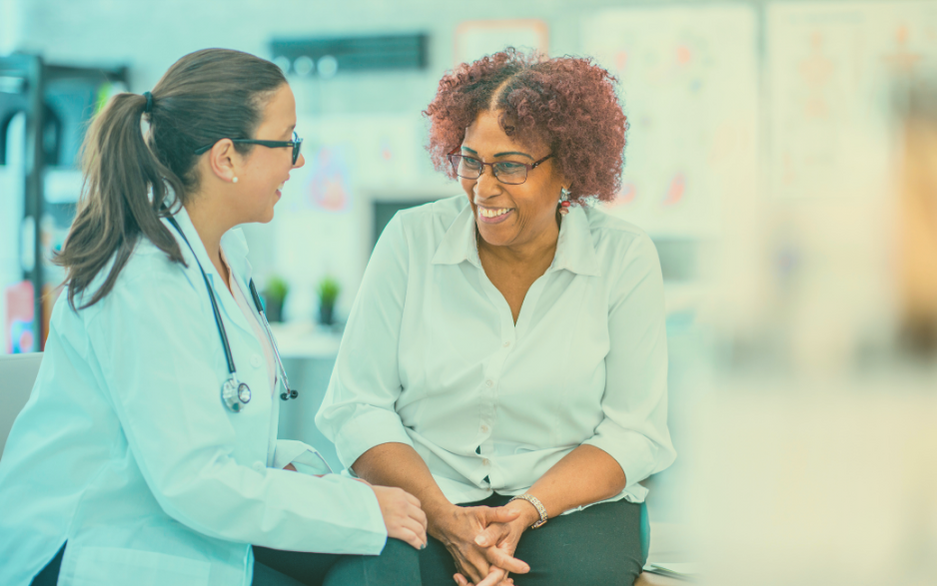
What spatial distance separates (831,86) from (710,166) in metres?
0.67

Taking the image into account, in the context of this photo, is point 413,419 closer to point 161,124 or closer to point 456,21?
point 161,124

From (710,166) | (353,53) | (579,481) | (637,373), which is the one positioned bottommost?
(579,481)

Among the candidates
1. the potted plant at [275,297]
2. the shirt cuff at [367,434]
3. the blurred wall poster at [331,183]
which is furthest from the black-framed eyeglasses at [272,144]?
the blurred wall poster at [331,183]

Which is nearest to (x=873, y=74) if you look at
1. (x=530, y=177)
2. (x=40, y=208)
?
(x=530, y=177)

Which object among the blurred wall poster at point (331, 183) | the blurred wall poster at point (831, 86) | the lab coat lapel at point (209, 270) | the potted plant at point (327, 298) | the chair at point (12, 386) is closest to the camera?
the lab coat lapel at point (209, 270)

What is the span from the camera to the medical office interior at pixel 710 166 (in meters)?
2.95

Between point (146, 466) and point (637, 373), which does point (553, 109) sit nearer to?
point (637, 373)

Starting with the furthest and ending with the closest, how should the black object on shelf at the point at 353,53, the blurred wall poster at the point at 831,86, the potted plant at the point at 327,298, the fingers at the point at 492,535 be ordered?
the black object on shelf at the point at 353,53
the blurred wall poster at the point at 831,86
the potted plant at the point at 327,298
the fingers at the point at 492,535

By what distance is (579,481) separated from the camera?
1.25m

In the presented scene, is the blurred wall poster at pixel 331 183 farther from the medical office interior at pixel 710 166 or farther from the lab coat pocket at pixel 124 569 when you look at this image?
the lab coat pocket at pixel 124 569

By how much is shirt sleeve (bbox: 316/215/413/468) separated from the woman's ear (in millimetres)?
379

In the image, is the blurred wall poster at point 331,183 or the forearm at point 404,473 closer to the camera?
the forearm at point 404,473

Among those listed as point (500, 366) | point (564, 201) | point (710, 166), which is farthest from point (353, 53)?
point (500, 366)

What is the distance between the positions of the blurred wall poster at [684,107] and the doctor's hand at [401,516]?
2587mm
